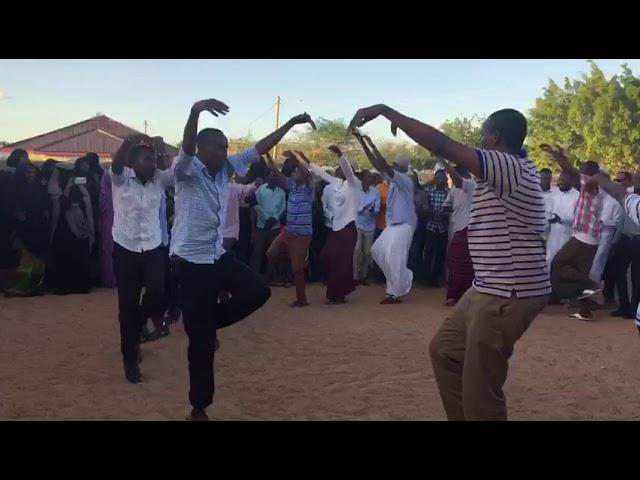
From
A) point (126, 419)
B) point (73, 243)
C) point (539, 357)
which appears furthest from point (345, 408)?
point (73, 243)

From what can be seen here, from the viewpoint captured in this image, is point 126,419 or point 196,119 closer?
point 196,119

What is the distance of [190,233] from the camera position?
190 inches

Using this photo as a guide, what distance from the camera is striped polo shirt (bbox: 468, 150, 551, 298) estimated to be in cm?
357

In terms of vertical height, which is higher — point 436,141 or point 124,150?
point 124,150

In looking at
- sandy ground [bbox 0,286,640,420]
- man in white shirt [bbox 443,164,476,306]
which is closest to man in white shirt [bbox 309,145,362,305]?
sandy ground [bbox 0,286,640,420]

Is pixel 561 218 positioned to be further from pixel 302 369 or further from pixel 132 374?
pixel 132 374

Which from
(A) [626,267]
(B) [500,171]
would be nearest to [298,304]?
(A) [626,267]

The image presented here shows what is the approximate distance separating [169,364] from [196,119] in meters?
2.98

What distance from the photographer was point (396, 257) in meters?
10.8

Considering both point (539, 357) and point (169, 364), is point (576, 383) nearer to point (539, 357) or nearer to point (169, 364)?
point (539, 357)

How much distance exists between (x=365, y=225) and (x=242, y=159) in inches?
300

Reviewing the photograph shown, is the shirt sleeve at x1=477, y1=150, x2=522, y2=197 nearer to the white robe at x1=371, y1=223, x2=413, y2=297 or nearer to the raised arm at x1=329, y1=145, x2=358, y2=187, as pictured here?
the raised arm at x1=329, y1=145, x2=358, y2=187

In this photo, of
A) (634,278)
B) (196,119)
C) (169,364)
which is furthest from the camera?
(634,278)

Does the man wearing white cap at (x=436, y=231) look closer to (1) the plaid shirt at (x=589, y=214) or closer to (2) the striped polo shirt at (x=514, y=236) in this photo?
(1) the plaid shirt at (x=589, y=214)
